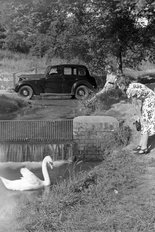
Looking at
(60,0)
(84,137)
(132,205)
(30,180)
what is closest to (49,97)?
(60,0)

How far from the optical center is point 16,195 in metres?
6.75

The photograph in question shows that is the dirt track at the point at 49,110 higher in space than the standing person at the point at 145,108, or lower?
lower

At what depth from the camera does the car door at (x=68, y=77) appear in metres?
20.0

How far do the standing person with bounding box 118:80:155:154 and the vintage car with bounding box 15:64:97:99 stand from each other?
11624 mm

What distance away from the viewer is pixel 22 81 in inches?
786

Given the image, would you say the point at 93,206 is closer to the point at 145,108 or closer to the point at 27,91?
the point at 145,108

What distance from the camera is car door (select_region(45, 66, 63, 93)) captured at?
19.9 meters

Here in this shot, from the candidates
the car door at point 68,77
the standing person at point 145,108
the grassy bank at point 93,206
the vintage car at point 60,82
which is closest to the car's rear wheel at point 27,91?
the vintage car at point 60,82

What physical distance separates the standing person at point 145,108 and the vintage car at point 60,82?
11.6 metres

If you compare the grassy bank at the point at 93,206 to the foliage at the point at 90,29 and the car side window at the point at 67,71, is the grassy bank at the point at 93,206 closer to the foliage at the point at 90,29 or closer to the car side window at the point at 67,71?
the foliage at the point at 90,29

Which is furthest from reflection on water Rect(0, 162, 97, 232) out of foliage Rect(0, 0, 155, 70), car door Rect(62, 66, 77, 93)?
car door Rect(62, 66, 77, 93)

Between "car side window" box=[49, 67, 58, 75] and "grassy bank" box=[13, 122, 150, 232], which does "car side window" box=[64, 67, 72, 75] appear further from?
"grassy bank" box=[13, 122, 150, 232]

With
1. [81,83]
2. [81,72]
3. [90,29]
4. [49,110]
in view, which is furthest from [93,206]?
[81,72]

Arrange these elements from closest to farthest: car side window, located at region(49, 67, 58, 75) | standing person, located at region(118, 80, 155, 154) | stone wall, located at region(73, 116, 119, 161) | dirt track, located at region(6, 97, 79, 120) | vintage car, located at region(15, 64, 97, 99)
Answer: standing person, located at region(118, 80, 155, 154) → stone wall, located at region(73, 116, 119, 161) → dirt track, located at region(6, 97, 79, 120) → vintage car, located at region(15, 64, 97, 99) → car side window, located at region(49, 67, 58, 75)
